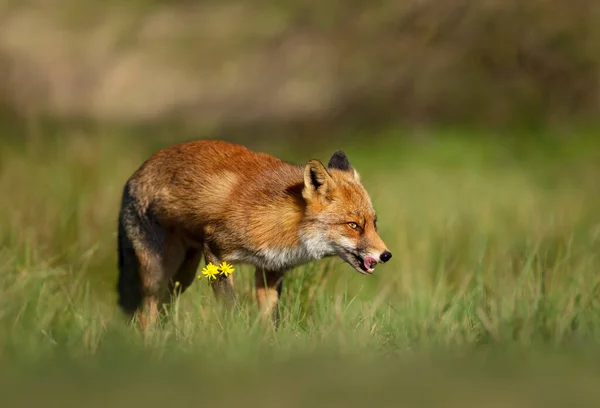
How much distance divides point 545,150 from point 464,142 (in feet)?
4.40

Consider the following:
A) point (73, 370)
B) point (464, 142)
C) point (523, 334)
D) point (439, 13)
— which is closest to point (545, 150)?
point (464, 142)

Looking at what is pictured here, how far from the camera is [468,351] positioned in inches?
155

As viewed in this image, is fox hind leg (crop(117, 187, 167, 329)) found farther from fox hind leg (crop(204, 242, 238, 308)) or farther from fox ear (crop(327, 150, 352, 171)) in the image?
fox ear (crop(327, 150, 352, 171))

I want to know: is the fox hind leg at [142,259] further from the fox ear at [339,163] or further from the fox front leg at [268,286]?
the fox ear at [339,163]

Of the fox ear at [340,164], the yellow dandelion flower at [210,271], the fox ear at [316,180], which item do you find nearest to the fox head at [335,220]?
the fox ear at [316,180]

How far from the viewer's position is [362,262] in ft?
18.5

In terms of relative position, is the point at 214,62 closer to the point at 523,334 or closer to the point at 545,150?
the point at 545,150

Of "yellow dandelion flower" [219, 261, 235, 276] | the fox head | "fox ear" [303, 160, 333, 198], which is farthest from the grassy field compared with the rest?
"fox ear" [303, 160, 333, 198]

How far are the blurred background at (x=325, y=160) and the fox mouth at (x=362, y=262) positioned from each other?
170 mm

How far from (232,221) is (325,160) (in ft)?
21.0

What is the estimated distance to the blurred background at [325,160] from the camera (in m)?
3.59

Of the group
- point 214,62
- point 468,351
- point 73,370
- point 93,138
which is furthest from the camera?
point 214,62

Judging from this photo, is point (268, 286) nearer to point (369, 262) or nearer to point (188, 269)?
point (369, 262)

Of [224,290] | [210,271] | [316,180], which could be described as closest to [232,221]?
[224,290]
